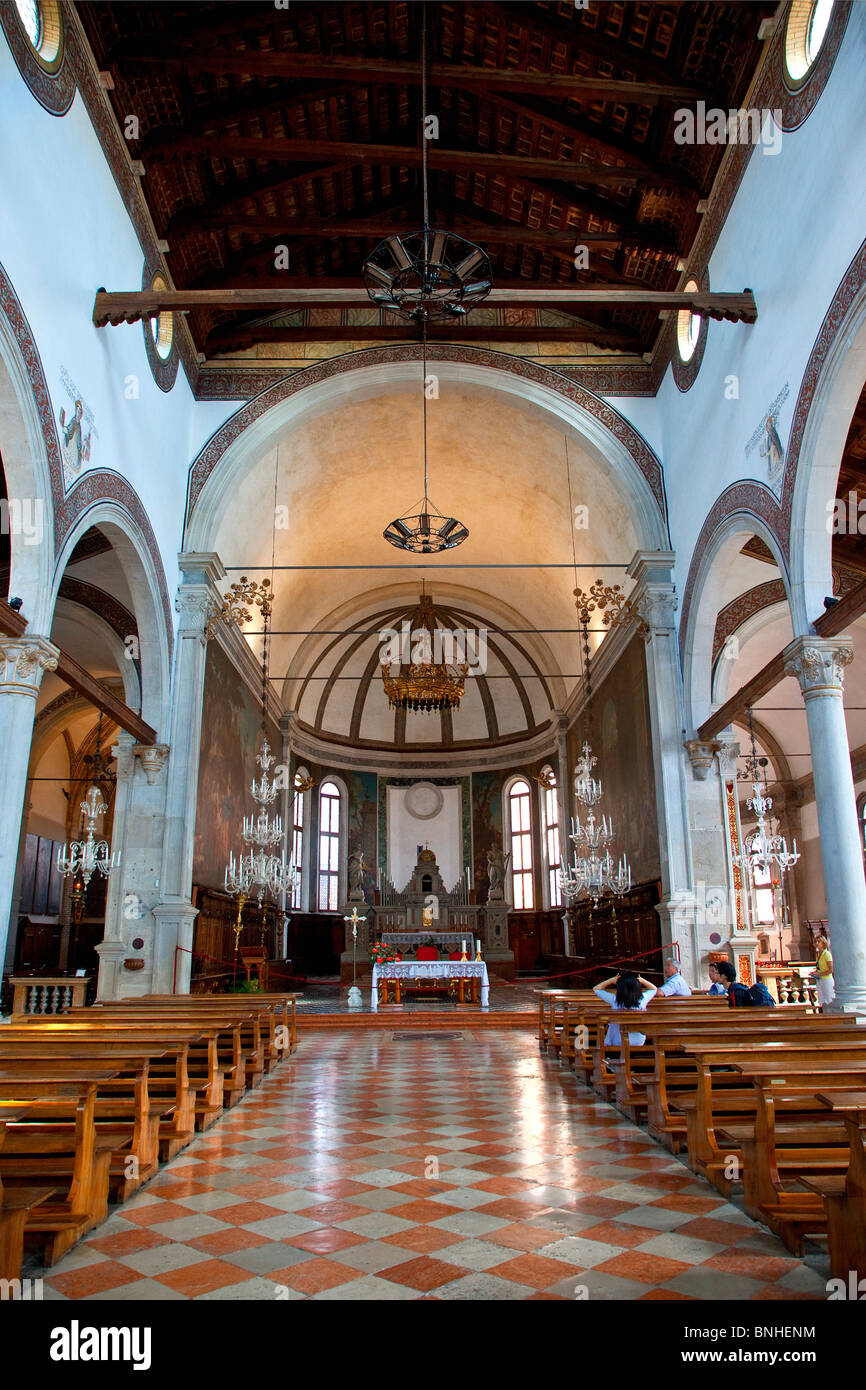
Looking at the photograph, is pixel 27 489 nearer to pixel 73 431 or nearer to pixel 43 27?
pixel 73 431

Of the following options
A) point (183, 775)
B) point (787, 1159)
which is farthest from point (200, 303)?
point (787, 1159)

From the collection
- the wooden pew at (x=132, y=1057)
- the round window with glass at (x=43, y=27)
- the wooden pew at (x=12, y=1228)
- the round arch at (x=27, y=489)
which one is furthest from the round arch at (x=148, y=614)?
the wooden pew at (x=12, y=1228)

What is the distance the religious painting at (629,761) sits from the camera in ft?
49.4

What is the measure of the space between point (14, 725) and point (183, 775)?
515 cm

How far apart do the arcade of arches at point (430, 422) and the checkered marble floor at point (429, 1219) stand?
3.47 meters

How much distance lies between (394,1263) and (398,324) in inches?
583

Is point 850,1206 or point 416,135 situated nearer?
point 850,1206

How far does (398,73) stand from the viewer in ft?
37.7

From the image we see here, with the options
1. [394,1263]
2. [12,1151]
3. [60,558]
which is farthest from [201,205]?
[394,1263]

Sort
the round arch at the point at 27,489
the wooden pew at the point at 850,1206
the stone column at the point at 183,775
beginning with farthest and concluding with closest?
the stone column at the point at 183,775, the round arch at the point at 27,489, the wooden pew at the point at 850,1206

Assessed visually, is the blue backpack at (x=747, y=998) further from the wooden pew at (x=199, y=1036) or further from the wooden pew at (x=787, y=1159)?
the wooden pew at (x=199, y=1036)

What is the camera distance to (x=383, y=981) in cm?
1789

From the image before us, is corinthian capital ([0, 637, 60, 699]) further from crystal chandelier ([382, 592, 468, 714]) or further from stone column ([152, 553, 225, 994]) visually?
crystal chandelier ([382, 592, 468, 714])
